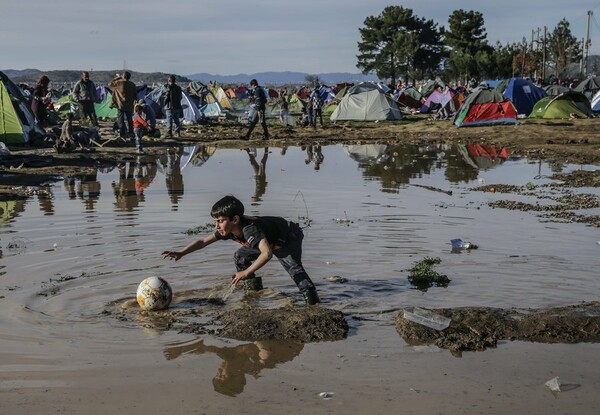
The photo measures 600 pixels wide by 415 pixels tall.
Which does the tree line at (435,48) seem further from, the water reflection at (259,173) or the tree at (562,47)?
the water reflection at (259,173)

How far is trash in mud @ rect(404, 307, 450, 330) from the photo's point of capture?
23.6 feet

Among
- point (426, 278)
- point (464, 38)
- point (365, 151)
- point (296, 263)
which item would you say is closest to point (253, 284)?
point (296, 263)

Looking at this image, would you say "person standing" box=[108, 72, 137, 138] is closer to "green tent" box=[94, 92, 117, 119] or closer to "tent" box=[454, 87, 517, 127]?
"green tent" box=[94, 92, 117, 119]

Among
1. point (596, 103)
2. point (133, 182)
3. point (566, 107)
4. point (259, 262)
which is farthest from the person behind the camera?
point (596, 103)

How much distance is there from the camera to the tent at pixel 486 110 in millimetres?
31875

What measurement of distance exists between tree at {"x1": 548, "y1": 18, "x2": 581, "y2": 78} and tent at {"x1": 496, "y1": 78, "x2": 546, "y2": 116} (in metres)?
51.4

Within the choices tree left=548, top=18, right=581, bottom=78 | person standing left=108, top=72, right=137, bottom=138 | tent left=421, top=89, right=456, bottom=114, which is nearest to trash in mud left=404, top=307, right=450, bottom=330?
person standing left=108, top=72, right=137, bottom=138

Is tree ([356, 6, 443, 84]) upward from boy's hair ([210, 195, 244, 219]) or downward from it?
upward

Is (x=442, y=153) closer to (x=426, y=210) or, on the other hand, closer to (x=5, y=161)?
(x=426, y=210)

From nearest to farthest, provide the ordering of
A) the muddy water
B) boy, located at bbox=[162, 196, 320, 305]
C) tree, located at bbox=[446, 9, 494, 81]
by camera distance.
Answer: the muddy water → boy, located at bbox=[162, 196, 320, 305] → tree, located at bbox=[446, 9, 494, 81]

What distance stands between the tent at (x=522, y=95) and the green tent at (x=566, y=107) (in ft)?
8.72

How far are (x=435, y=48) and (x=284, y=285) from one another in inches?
3317

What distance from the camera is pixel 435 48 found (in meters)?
89.8

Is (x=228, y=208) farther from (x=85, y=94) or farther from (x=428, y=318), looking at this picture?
(x=85, y=94)
